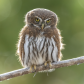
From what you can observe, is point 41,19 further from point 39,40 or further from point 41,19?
point 39,40

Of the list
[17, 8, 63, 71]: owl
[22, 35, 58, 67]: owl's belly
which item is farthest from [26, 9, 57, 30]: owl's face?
[22, 35, 58, 67]: owl's belly

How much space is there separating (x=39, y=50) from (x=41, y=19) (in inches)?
26.2

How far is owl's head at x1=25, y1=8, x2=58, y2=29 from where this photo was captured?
166 inches

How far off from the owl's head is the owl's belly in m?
0.29

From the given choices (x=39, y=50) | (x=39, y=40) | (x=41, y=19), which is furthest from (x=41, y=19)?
(x=39, y=50)

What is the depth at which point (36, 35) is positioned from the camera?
4.23 m

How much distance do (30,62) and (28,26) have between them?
81cm

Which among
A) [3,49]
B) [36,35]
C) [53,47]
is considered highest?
[36,35]

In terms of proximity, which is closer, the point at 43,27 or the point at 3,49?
the point at 43,27

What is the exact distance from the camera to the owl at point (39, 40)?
13.9 feet

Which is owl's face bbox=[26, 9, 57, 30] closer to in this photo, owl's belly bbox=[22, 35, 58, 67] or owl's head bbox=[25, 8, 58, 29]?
owl's head bbox=[25, 8, 58, 29]

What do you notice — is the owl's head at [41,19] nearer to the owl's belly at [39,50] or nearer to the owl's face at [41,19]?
the owl's face at [41,19]

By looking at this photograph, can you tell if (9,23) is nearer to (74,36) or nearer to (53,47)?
(74,36)

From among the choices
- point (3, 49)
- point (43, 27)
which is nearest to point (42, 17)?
point (43, 27)
